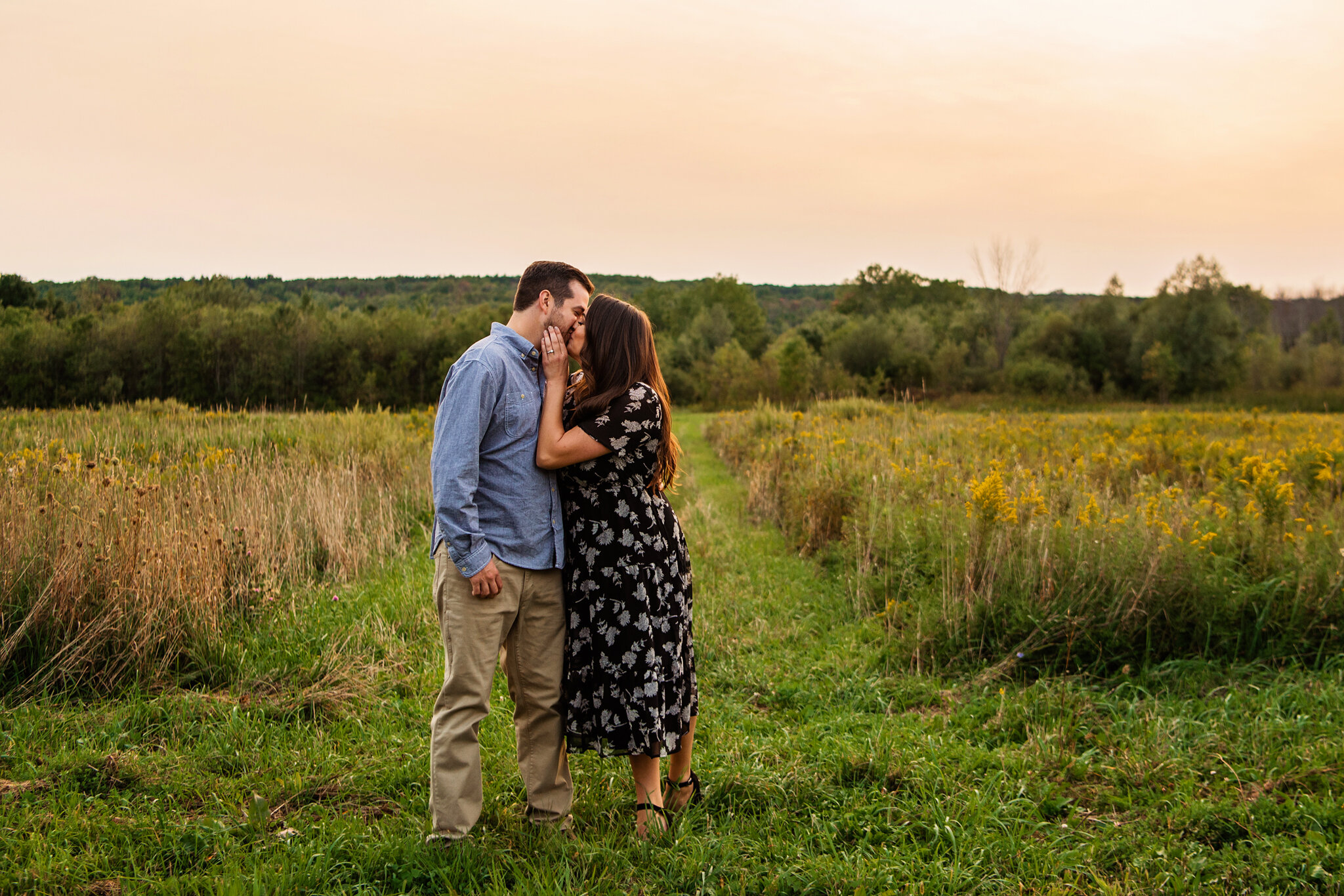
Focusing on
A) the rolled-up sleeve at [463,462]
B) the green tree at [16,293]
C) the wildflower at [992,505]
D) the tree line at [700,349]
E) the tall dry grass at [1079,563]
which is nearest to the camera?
the rolled-up sleeve at [463,462]

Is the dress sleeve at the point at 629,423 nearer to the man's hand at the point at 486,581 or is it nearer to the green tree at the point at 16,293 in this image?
the man's hand at the point at 486,581

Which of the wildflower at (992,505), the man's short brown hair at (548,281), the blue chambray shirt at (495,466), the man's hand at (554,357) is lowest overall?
the wildflower at (992,505)

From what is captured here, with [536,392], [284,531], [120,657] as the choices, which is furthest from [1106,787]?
[284,531]

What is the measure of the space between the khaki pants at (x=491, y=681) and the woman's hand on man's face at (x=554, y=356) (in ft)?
2.16

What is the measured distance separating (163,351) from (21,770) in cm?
3792

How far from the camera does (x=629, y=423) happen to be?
264 cm

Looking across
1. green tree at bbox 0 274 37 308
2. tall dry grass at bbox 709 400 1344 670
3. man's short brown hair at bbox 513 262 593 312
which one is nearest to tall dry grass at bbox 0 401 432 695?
man's short brown hair at bbox 513 262 593 312

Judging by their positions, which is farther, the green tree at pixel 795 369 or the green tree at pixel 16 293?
the green tree at pixel 795 369

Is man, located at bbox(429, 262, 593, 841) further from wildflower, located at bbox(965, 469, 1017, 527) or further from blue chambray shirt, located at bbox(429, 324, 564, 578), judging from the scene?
wildflower, located at bbox(965, 469, 1017, 527)

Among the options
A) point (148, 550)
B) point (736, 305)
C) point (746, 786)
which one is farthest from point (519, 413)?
point (736, 305)

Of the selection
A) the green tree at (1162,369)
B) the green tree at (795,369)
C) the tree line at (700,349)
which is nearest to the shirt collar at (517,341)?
the green tree at (795,369)

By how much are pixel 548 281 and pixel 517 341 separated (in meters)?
0.24

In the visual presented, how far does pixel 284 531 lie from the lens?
5.65 metres

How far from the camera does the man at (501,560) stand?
245cm
